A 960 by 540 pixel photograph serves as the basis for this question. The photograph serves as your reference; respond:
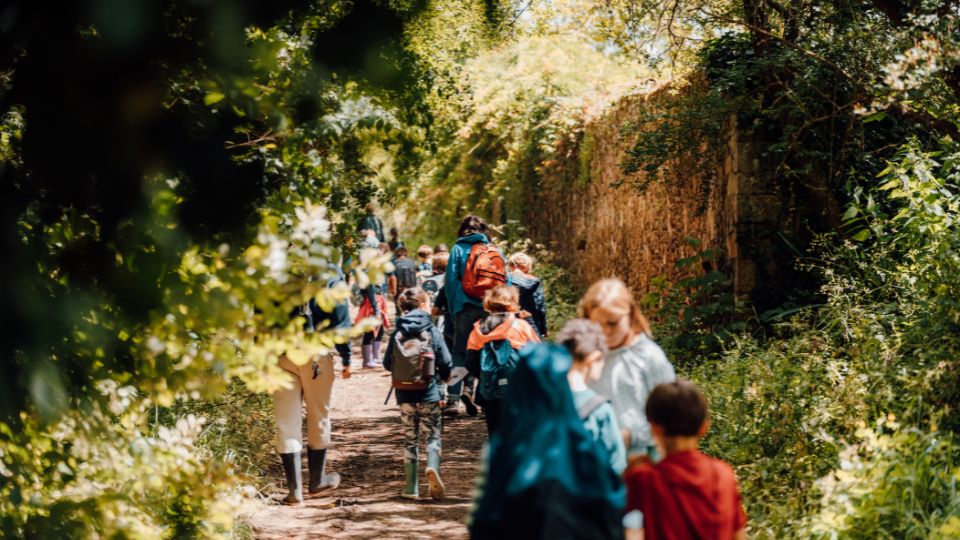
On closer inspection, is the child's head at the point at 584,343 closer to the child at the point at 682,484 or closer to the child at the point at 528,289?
the child at the point at 682,484

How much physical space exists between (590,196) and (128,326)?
506 inches

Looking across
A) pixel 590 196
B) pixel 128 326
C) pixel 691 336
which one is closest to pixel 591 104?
pixel 590 196

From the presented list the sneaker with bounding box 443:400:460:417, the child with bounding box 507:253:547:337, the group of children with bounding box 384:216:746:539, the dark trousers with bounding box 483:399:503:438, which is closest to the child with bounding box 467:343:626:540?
the group of children with bounding box 384:216:746:539

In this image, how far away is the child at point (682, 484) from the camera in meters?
3.39

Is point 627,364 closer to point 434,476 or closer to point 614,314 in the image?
point 614,314

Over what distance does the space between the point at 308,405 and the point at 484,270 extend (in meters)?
1.84

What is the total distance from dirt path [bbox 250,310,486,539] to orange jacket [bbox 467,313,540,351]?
1264 mm

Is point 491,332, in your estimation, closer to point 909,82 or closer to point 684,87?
point 909,82

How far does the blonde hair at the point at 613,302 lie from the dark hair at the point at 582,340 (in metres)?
0.31

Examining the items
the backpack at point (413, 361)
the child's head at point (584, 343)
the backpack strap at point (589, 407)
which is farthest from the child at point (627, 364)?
the backpack at point (413, 361)

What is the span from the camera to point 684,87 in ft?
33.3

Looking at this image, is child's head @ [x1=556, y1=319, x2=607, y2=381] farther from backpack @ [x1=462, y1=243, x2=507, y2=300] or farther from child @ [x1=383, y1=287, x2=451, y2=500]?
backpack @ [x1=462, y1=243, x2=507, y2=300]

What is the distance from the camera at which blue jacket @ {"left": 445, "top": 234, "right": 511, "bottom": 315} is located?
834 centimetres

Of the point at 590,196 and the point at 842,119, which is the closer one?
the point at 842,119
